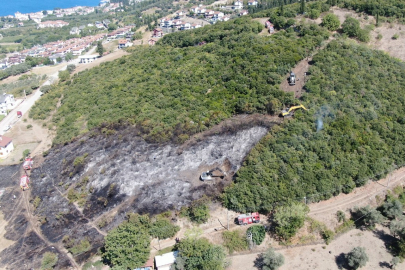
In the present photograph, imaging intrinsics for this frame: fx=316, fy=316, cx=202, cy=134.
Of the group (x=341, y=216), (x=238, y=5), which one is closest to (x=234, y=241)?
(x=341, y=216)

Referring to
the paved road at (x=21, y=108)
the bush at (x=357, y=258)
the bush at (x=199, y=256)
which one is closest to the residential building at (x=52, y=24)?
the paved road at (x=21, y=108)

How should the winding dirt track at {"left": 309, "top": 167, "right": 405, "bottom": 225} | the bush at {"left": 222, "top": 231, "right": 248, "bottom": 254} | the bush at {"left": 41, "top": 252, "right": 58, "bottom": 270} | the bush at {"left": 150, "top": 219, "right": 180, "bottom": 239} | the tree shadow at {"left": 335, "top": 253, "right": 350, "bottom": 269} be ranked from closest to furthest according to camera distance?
the tree shadow at {"left": 335, "top": 253, "right": 350, "bottom": 269} < the bush at {"left": 41, "top": 252, "right": 58, "bottom": 270} < the bush at {"left": 222, "top": 231, "right": 248, "bottom": 254} < the bush at {"left": 150, "top": 219, "right": 180, "bottom": 239} < the winding dirt track at {"left": 309, "top": 167, "right": 405, "bottom": 225}

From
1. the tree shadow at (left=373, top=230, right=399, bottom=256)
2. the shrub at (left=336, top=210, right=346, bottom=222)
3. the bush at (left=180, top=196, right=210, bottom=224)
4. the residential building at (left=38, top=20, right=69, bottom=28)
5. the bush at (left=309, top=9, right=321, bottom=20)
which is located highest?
the residential building at (left=38, top=20, right=69, bottom=28)

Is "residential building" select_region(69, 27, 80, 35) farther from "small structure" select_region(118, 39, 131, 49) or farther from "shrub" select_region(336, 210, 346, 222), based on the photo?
"shrub" select_region(336, 210, 346, 222)

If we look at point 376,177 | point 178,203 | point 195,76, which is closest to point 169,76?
point 195,76

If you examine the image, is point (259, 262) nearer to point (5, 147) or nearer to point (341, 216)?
point (341, 216)

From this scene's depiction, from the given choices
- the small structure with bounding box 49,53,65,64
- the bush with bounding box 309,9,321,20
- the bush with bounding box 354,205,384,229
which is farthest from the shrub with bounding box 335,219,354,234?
the small structure with bounding box 49,53,65,64
